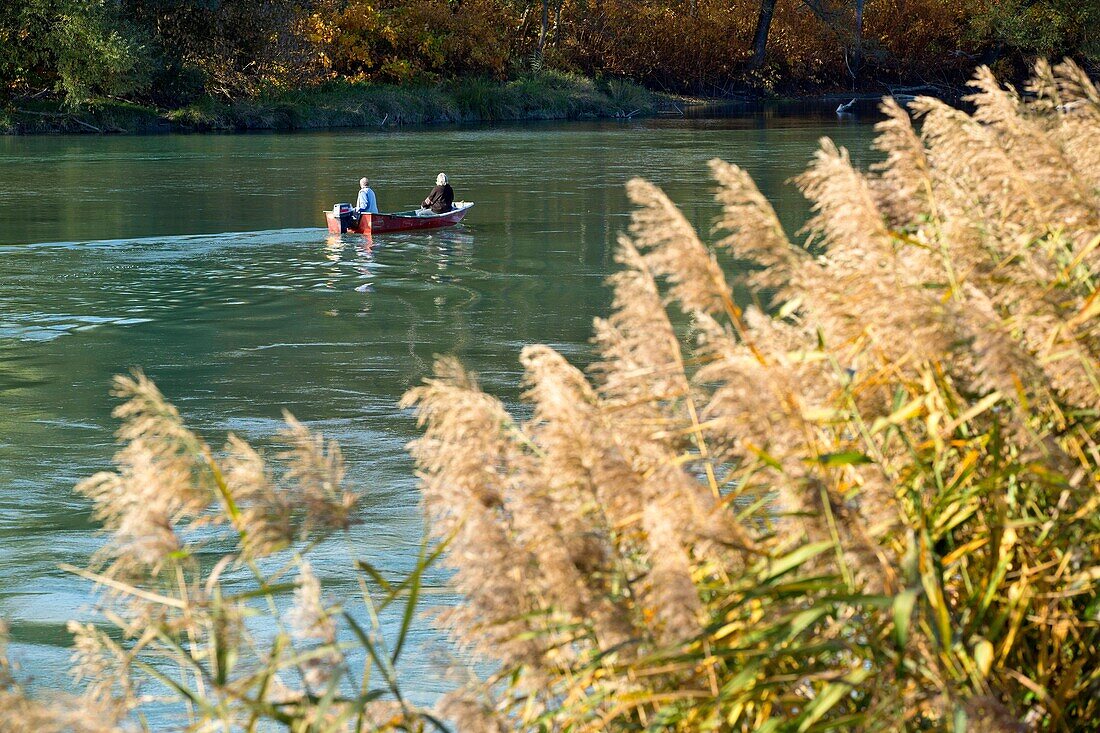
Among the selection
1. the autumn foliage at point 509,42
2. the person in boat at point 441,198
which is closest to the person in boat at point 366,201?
the person in boat at point 441,198

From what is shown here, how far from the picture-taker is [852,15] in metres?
66.2

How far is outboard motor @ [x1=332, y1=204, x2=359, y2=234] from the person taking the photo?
816 inches

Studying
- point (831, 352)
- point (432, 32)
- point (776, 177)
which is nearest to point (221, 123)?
point (432, 32)

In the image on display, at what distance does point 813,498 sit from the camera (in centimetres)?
265

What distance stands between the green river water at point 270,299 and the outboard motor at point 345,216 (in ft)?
1.07

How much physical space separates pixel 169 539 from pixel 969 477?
5.11 ft

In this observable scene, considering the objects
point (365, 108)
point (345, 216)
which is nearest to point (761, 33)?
point (365, 108)

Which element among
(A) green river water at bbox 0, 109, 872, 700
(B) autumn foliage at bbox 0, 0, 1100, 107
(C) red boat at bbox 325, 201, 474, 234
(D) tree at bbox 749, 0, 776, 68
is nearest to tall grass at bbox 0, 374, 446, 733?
(A) green river water at bbox 0, 109, 872, 700

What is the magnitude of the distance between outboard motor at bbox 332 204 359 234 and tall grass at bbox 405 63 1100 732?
1766 cm

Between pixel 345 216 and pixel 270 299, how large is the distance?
4862mm

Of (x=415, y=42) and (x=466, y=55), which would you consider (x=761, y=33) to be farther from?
(x=415, y=42)

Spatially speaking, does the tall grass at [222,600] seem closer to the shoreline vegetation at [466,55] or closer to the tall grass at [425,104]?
the shoreline vegetation at [466,55]

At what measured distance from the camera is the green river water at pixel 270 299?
809 cm

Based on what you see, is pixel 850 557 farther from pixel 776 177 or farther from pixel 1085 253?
pixel 776 177
